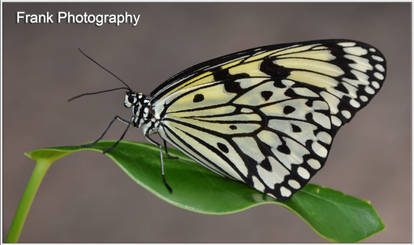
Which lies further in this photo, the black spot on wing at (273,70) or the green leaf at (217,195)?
the black spot on wing at (273,70)

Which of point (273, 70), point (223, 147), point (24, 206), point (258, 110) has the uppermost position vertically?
point (273, 70)

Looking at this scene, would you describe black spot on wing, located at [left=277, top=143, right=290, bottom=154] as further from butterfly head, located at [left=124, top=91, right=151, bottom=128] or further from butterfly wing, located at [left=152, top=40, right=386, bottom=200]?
butterfly head, located at [left=124, top=91, right=151, bottom=128]

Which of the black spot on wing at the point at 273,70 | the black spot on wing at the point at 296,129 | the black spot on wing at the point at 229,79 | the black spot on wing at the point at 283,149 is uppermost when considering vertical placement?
the black spot on wing at the point at 273,70

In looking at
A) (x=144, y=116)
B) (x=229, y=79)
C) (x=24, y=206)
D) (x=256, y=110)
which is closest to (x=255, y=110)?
(x=256, y=110)

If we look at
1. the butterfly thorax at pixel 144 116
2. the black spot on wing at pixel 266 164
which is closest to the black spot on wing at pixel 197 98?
the butterfly thorax at pixel 144 116

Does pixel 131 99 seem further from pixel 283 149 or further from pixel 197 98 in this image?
pixel 283 149

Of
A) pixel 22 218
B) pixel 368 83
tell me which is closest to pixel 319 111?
pixel 368 83

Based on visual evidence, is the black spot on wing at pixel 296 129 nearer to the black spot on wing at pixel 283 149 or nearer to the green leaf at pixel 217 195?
the black spot on wing at pixel 283 149

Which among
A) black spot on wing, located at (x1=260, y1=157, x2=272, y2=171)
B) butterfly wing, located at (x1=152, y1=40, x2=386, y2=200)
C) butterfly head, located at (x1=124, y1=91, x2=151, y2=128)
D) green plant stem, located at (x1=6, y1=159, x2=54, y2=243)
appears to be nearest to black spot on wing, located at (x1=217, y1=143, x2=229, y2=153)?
butterfly wing, located at (x1=152, y1=40, x2=386, y2=200)
